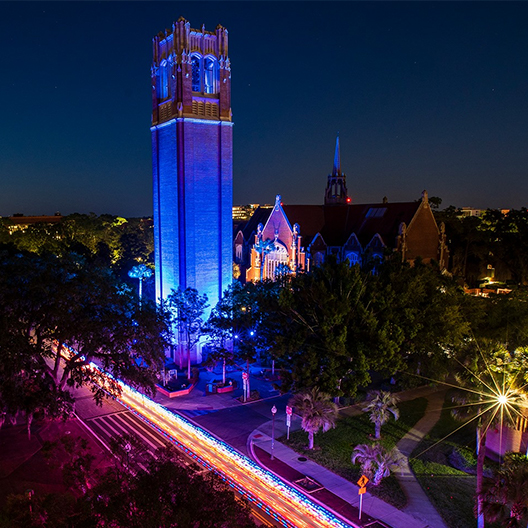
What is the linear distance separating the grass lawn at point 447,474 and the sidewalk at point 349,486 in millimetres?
452

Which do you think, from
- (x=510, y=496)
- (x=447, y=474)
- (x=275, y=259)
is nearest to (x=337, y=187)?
(x=275, y=259)

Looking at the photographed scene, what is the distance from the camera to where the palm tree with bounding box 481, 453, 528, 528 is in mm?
16000

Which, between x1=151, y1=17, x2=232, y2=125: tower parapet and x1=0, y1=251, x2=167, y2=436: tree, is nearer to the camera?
x1=0, y1=251, x2=167, y2=436: tree

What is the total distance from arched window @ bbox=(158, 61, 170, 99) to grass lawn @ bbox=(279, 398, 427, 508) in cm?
3277

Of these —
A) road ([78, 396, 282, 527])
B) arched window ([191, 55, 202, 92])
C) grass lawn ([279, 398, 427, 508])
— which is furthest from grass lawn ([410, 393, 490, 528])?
arched window ([191, 55, 202, 92])

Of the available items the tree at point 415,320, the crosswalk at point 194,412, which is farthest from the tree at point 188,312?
the tree at point 415,320

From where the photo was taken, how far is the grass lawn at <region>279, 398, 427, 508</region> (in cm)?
2358

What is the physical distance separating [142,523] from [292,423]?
21230mm

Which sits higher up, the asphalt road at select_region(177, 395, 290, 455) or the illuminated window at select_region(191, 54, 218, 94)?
the illuminated window at select_region(191, 54, 218, 94)

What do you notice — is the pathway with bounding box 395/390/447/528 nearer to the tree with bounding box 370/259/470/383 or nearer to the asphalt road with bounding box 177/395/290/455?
the tree with bounding box 370/259/470/383

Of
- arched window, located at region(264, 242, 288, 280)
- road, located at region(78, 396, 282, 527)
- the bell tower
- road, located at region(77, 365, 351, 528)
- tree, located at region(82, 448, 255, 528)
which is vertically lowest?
road, located at region(78, 396, 282, 527)

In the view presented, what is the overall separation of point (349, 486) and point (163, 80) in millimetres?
38264

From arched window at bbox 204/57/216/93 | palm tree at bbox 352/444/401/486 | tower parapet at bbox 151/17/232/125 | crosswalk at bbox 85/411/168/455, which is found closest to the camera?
palm tree at bbox 352/444/401/486

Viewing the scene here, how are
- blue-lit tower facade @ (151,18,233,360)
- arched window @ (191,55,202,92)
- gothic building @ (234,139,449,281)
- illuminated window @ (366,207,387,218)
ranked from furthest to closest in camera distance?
illuminated window @ (366,207,387,218) → gothic building @ (234,139,449,281) → arched window @ (191,55,202,92) → blue-lit tower facade @ (151,18,233,360)
